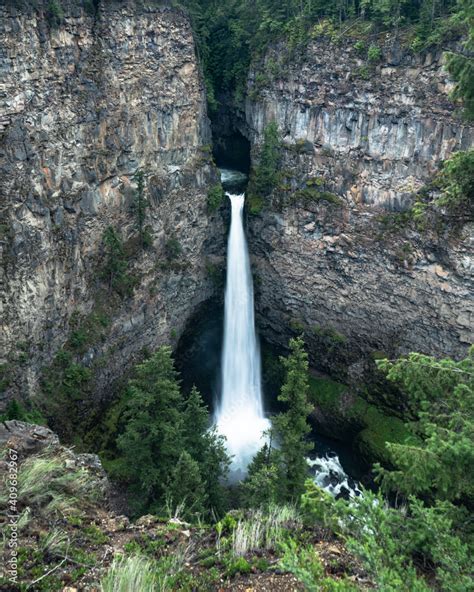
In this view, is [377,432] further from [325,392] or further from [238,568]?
[238,568]

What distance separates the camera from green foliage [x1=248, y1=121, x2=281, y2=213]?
28.5 metres

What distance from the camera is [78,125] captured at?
21.2m

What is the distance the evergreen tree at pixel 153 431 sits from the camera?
17.7m

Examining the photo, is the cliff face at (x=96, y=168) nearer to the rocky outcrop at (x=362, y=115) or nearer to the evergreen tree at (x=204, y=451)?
the rocky outcrop at (x=362, y=115)

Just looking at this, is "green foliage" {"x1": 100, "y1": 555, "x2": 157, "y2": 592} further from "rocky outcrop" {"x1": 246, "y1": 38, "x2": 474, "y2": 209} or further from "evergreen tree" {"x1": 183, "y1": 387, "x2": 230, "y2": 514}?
"rocky outcrop" {"x1": 246, "y1": 38, "x2": 474, "y2": 209}

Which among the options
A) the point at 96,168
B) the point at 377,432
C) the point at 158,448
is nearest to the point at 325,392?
the point at 377,432

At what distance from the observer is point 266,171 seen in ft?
95.7

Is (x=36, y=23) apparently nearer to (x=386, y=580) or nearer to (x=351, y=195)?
(x=351, y=195)

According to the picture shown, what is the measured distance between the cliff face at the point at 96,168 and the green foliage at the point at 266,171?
2.86 metres

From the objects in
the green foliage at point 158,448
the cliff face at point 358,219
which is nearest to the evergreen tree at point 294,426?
the green foliage at point 158,448

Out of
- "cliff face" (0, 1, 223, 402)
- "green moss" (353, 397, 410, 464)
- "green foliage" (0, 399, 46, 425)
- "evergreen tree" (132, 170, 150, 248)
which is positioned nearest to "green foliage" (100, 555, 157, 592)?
"green foliage" (0, 399, 46, 425)

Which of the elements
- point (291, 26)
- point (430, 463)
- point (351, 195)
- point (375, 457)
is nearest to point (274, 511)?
point (430, 463)

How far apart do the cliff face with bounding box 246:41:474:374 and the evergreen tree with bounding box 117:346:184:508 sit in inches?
549

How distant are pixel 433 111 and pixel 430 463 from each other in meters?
21.0
